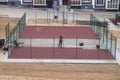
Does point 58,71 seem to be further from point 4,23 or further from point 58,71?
point 4,23

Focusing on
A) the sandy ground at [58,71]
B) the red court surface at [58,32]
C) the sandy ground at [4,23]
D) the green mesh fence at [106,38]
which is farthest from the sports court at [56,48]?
the sandy ground at [58,71]

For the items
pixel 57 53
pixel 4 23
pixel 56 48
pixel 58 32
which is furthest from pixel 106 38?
pixel 4 23

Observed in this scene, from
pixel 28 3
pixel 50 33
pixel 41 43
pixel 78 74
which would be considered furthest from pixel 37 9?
pixel 78 74

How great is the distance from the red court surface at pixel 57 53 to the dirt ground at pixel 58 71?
10.0 ft

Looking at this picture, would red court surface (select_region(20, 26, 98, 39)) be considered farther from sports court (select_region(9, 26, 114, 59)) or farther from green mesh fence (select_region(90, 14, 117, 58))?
green mesh fence (select_region(90, 14, 117, 58))

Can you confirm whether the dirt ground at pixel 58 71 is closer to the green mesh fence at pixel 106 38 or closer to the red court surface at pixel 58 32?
the green mesh fence at pixel 106 38

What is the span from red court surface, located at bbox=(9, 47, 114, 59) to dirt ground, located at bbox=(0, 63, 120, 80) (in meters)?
3.06

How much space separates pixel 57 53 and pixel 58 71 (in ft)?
22.9

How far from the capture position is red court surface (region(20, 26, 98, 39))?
51.1 m

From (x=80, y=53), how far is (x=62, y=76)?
29.5 ft

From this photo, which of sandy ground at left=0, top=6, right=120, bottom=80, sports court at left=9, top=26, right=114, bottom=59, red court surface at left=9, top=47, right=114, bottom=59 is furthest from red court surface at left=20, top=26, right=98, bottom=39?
sandy ground at left=0, top=6, right=120, bottom=80

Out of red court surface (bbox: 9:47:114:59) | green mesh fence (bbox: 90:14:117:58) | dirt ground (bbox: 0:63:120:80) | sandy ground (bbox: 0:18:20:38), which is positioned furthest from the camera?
sandy ground (bbox: 0:18:20:38)

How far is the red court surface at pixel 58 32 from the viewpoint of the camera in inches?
2013

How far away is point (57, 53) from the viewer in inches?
1599
